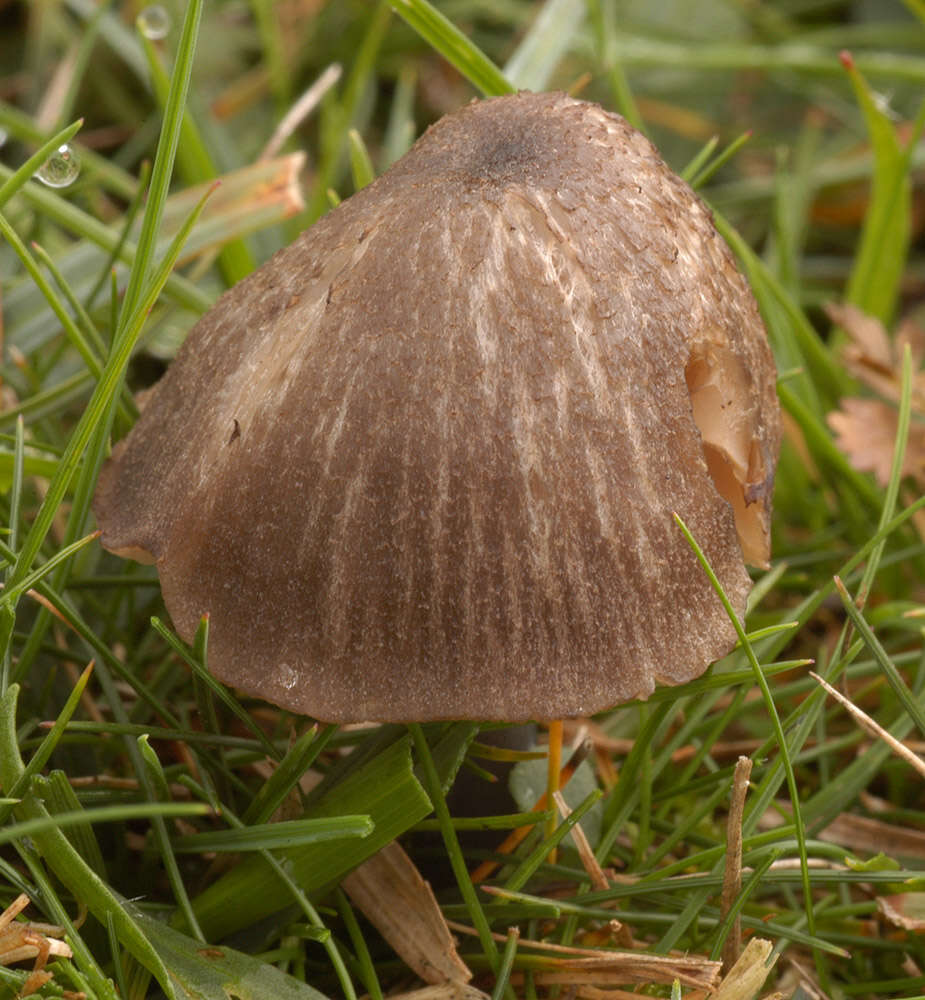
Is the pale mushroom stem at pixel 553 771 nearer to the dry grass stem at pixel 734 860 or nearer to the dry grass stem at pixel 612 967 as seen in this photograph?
the dry grass stem at pixel 612 967

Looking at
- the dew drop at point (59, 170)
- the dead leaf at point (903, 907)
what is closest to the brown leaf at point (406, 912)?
the dead leaf at point (903, 907)

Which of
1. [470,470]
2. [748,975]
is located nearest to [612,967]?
[748,975]

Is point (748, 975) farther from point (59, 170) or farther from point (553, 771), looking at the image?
point (59, 170)

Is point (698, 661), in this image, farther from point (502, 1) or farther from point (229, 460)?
point (502, 1)

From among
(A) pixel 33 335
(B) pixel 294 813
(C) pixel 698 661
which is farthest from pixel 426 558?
(A) pixel 33 335

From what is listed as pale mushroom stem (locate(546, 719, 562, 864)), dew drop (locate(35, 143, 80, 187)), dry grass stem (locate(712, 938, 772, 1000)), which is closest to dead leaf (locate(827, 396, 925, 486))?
pale mushroom stem (locate(546, 719, 562, 864))

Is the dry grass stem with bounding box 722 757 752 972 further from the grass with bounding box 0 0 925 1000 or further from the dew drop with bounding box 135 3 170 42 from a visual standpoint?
the dew drop with bounding box 135 3 170 42
